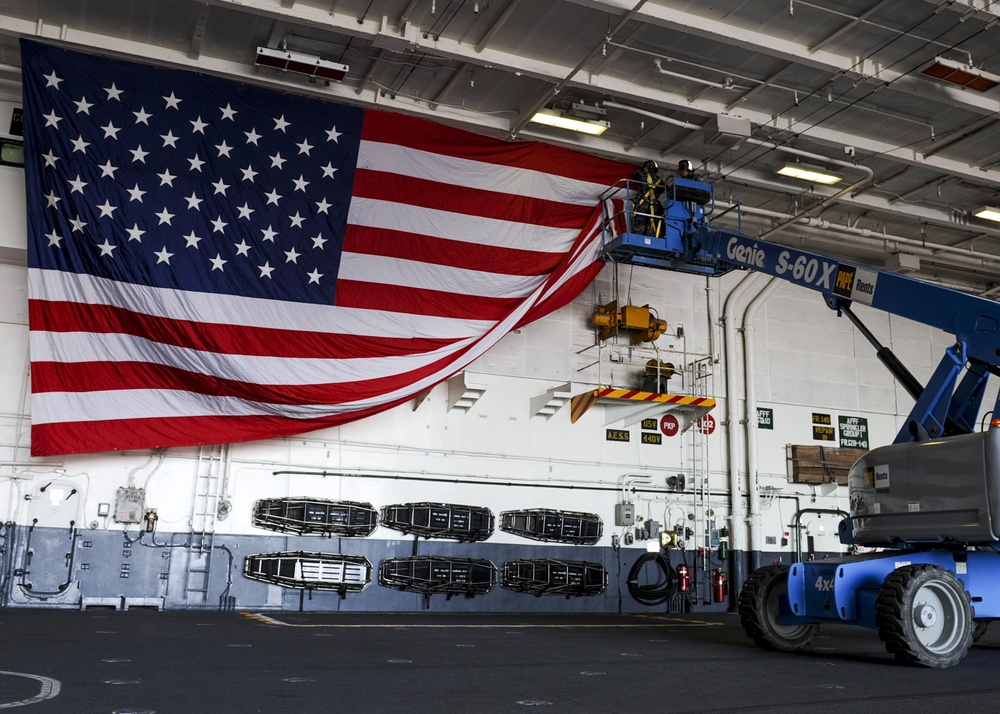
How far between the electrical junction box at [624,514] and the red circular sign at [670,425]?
1.72 metres

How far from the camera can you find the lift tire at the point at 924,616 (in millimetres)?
7266

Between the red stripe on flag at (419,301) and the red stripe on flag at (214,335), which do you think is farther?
the red stripe on flag at (419,301)

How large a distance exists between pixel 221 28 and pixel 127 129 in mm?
1961

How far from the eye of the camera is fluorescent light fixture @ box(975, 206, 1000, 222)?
55.8 feet

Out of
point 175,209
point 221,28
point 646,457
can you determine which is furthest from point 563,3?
point 646,457

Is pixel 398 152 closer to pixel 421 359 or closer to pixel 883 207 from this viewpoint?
pixel 421 359

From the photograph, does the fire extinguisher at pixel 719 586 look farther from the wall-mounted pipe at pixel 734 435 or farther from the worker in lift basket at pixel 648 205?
the worker in lift basket at pixel 648 205

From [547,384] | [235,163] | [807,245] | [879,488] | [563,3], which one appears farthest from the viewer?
[807,245]

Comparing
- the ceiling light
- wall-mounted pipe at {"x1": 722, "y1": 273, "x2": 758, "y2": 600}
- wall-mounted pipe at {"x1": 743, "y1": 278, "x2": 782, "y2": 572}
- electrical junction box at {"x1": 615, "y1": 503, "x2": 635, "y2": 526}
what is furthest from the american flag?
the ceiling light

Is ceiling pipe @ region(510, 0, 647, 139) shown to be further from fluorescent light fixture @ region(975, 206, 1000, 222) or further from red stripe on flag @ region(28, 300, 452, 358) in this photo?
fluorescent light fixture @ region(975, 206, 1000, 222)

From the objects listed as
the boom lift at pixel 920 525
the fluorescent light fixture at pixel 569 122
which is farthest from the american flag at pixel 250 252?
the boom lift at pixel 920 525

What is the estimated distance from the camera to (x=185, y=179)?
12.4 m

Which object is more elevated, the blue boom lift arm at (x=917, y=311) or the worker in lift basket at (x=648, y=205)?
the worker in lift basket at (x=648, y=205)

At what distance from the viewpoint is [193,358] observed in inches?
469
